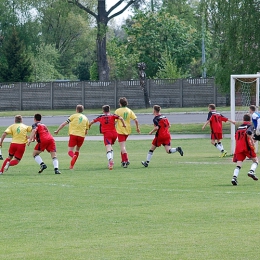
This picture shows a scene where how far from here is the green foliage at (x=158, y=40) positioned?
7431cm

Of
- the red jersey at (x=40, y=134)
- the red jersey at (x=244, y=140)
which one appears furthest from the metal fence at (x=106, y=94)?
the red jersey at (x=244, y=140)

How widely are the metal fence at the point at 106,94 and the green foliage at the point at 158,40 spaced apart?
48.6 ft

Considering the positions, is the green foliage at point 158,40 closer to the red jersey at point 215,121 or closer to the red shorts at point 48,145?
the red jersey at point 215,121

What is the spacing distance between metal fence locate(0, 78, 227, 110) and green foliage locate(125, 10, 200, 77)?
14815mm

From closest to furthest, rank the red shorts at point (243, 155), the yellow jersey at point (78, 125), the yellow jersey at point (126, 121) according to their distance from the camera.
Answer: the red shorts at point (243, 155)
the yellow jersey at point (78, 125)
the yellow jersey at point (126, 121)

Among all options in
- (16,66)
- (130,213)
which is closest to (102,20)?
(16,66)

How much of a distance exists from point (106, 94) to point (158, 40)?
16459mm

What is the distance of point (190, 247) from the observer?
1058 centimetres

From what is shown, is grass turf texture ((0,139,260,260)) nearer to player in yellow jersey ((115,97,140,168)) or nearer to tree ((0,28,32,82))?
player in yellow jersey ((115,97,140,168))

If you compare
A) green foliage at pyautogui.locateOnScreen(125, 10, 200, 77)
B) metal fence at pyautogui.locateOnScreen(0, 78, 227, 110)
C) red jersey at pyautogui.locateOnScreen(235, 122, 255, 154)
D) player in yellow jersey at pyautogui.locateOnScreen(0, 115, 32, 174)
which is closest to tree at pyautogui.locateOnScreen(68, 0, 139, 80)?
metal fence at pyautogui.locateOnScreen(0, 78, 227, 110)

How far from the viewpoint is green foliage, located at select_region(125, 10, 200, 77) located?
74.3 metres

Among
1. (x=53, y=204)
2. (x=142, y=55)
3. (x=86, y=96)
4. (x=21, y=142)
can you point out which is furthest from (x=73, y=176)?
(x=142, y=55)

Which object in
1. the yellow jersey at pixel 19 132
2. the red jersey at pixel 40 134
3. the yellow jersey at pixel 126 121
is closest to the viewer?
the red jersey at pixel 40 134

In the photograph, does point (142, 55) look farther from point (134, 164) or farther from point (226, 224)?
point (226, 224)
